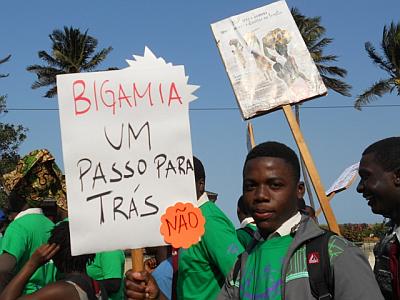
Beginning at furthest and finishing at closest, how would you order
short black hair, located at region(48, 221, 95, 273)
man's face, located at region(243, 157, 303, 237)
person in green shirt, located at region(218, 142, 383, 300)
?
short black hair, located at region(48, 221, 95, 273)
man's face, located at region(243, 157, 303, 237)
person in green shirt, located at region(218, 142, 383, 300)

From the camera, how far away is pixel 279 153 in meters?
2.64

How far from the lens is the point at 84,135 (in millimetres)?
2803

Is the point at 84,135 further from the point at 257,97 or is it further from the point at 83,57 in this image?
the point at 83,57

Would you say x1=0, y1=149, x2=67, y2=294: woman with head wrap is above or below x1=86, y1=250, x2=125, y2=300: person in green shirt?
above

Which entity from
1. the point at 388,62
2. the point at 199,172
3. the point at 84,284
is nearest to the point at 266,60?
the point at 199,172

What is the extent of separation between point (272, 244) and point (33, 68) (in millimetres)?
39676

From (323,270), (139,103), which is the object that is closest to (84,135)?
(139,103)

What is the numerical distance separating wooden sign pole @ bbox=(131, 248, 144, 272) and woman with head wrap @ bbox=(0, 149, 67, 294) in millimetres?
1531

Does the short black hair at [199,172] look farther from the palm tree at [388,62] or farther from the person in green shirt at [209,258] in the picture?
the palm tree at [388,62]

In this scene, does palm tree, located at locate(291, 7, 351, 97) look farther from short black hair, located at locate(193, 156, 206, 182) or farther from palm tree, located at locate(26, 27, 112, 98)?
short black hair, located at locate(193, 156, 206, 182)

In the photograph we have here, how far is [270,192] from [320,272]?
409 millimetres

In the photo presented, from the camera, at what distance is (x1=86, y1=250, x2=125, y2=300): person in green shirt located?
4137 millimetres

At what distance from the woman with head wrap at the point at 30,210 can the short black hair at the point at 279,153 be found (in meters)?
2.02

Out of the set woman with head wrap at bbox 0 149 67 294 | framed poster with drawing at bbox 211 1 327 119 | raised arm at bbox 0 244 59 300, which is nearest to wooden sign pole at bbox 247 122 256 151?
framed poster with drawing at bbox 211 1 327 119
